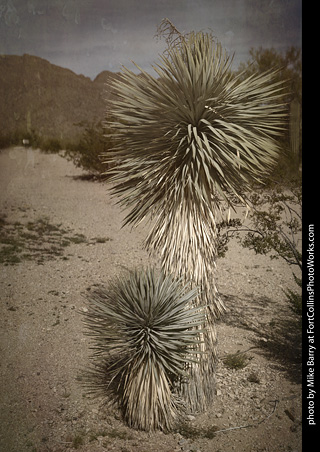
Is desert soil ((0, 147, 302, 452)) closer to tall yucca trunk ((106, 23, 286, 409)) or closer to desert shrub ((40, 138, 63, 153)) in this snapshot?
desert shrub ((40, 138, 63, 153))

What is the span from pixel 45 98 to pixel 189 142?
16.5 ft

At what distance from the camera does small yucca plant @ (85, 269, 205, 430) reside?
3572 mm

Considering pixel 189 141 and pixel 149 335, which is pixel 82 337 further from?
pixel 189 141

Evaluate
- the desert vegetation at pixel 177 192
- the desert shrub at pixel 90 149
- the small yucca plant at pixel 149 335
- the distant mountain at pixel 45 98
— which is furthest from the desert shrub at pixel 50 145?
the small yucca plant at pixel 149 335

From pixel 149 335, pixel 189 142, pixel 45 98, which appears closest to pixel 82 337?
pixel 149 335

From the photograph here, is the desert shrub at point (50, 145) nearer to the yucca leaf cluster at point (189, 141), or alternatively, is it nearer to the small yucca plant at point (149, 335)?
the yucca leaf cluster at point (189, 141)

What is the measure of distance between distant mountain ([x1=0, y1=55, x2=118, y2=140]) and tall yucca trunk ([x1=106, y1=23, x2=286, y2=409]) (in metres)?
1.70

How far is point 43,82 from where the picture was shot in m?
7.84

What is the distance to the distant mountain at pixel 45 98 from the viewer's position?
6750 mm

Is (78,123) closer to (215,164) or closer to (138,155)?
(138,155)

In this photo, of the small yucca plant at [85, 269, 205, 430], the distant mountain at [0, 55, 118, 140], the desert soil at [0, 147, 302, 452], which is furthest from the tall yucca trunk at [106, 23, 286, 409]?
the distant mountain at [0, 55, 118, 140]

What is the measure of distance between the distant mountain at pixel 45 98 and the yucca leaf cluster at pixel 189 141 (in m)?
1.70

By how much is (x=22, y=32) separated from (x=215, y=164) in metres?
3.86

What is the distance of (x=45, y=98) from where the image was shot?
7.82 metres
